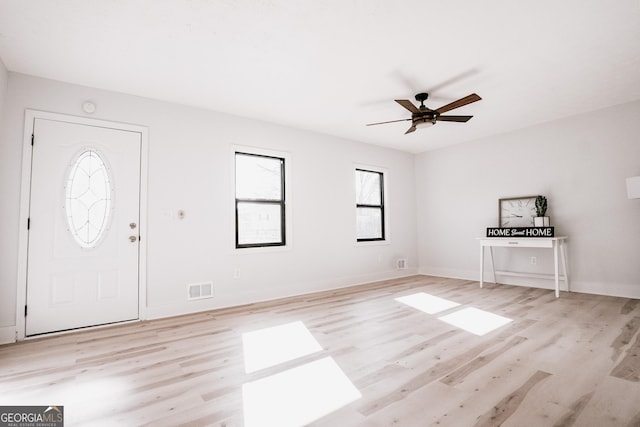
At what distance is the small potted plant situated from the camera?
4836mm

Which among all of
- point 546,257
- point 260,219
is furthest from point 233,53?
point 546,257

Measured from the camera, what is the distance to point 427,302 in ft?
13.9

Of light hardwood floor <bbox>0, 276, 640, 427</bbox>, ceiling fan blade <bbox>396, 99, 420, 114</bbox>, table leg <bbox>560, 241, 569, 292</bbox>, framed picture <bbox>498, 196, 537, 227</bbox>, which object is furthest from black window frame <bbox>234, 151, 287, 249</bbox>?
table leg <bbox>560, 241, 569, 292</bbox>

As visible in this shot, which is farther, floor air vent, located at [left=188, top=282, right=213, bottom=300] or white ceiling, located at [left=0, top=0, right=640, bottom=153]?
floor air vent, located at [left=188, top=282, right=213, bottom=300]

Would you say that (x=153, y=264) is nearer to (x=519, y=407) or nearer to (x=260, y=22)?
(x=260, y=22)

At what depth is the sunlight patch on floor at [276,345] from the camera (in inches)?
96.2

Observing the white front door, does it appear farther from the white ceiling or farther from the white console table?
the white console table

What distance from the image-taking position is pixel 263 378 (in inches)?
85.0

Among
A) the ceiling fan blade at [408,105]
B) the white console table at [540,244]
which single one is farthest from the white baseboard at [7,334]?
the white console table at [540,244]

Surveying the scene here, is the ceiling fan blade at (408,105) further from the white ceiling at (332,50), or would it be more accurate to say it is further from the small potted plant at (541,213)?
the small potted plant at (541,213)

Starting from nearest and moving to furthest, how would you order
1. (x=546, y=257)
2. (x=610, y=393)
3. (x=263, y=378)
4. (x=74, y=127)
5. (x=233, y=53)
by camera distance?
1. (x=610, y=393)
2. (x=263, y=378)
3. (x=233, y=53)
4. (x=74, y=127)
5. (x=546, y=257)

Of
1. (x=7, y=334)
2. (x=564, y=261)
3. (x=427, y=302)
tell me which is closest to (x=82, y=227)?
(x=7, y=334)

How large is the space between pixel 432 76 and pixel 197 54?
2.44 metres

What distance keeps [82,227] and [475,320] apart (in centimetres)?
439
